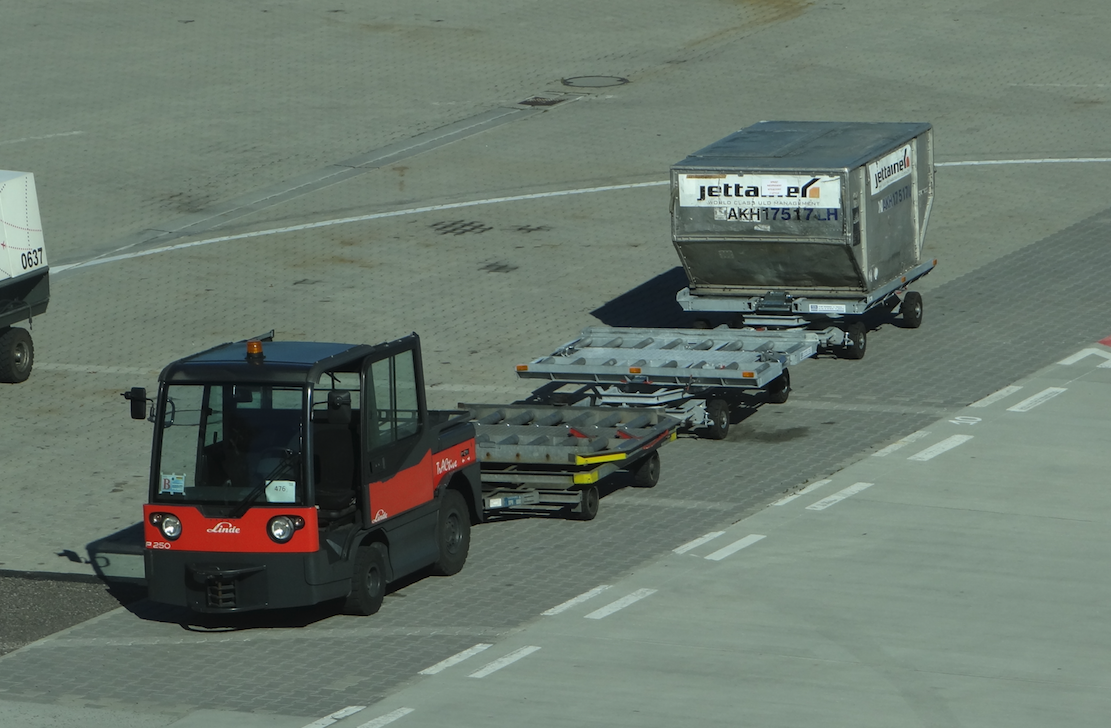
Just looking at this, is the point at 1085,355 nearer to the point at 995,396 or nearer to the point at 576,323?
the point at 995,396

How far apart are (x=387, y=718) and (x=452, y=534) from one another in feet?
11.6

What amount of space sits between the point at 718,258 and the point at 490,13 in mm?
21148

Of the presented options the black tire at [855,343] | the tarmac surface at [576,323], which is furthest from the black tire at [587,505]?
the black tire at [855,343]

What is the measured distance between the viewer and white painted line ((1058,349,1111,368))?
23.2 metres

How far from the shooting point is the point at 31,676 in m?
14.9

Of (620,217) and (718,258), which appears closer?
(718,258)

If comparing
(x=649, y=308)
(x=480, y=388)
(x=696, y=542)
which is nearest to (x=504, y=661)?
(x=696, y=542)

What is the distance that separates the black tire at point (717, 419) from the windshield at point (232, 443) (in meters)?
6.77

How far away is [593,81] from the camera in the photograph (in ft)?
126

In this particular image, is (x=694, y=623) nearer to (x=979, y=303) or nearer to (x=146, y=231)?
(x=979, y=303)

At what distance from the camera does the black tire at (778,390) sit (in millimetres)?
21859

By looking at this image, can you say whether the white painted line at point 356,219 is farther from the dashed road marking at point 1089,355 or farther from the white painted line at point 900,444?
the white painted line at point 900,444

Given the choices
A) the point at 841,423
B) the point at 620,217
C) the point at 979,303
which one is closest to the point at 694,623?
the point at 841,423

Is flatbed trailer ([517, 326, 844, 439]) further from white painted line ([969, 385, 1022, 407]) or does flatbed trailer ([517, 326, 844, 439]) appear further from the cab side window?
the cab side window
